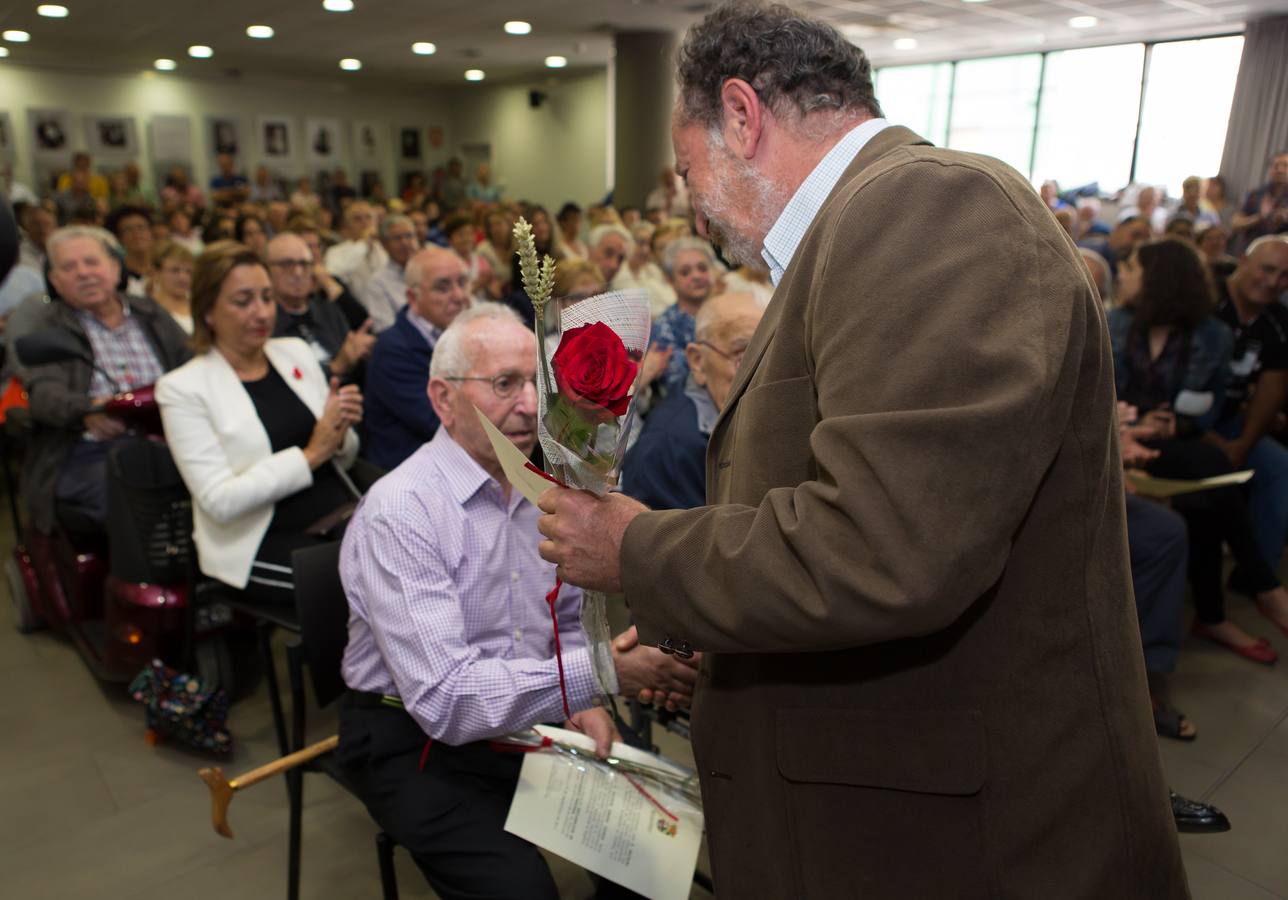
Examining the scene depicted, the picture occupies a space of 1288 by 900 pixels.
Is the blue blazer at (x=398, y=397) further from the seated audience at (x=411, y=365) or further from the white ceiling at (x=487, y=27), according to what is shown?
the white ceiling at (x=487, y=27)

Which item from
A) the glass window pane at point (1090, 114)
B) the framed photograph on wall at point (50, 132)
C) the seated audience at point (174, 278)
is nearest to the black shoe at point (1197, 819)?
the seated audience at point (174, 278)

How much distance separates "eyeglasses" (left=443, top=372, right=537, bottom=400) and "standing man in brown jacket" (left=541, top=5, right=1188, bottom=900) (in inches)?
33.1

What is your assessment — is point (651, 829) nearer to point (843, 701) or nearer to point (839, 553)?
point (843, 701)

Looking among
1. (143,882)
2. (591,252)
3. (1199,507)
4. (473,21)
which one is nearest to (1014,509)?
(143,882)

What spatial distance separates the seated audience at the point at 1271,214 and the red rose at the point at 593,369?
9975 mm

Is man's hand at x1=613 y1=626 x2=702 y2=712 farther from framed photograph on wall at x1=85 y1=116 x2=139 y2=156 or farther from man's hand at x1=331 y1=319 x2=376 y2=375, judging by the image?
framed photograph on wall at x1=85 y1=116 x2=139 y2=156

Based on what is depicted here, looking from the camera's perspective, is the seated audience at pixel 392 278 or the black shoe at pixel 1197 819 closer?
the black shoe at pixel 1197 819

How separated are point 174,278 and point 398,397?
1.64 meters

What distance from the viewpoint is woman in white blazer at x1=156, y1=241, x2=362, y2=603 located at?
264 centimetres

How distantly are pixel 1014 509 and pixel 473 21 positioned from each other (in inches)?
447

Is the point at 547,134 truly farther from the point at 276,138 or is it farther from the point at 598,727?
the point at 598,727

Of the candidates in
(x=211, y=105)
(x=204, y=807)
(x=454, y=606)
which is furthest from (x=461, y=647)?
(x=211, y=105)

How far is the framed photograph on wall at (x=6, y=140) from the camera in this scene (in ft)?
46.0

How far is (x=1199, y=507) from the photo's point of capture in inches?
138
